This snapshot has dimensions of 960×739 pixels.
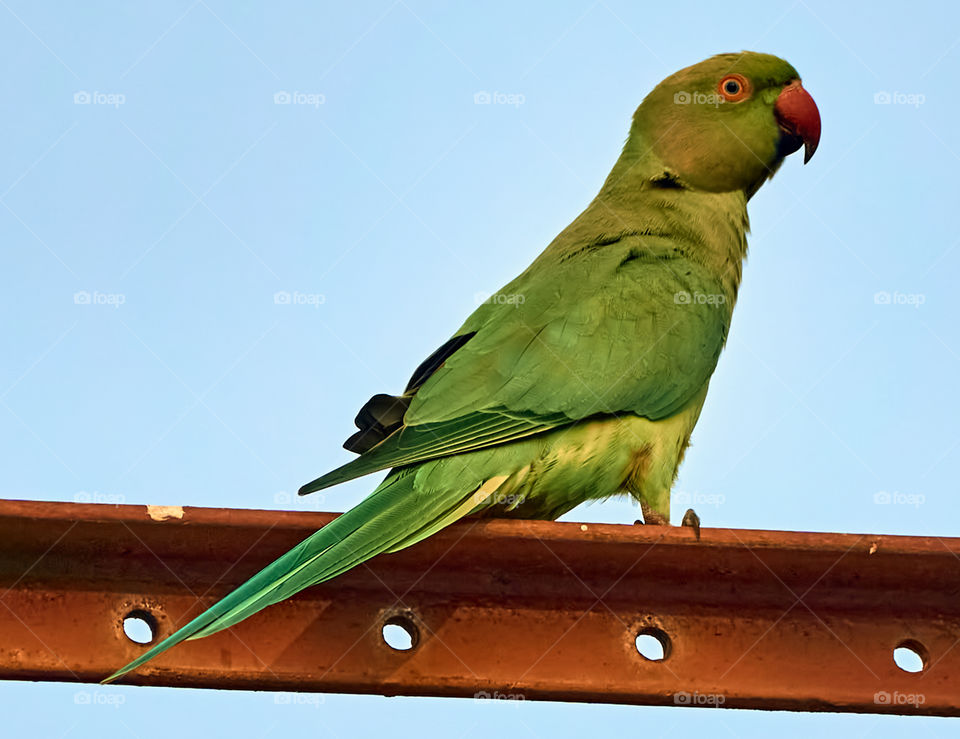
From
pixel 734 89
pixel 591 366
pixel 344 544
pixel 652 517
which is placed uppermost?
pixel 734 89

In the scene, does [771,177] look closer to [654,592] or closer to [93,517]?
[654,592]

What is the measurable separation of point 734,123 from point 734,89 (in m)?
0.18

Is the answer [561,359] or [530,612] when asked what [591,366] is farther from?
[530,612]

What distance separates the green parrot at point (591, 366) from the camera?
329 centimetres

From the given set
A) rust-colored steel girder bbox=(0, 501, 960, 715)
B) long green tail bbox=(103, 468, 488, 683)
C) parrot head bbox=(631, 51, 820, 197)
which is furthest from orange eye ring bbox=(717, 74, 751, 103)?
rust-colored steel girder bbox=(0, 501, 960, 715)

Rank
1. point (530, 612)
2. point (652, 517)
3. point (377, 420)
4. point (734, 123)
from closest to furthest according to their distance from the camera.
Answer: point (530, 612) → point (377, 420) → point (652, 517) → point (734, 123)

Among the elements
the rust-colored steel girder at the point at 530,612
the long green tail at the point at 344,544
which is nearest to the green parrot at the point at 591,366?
the long green tail at the point at 344,544

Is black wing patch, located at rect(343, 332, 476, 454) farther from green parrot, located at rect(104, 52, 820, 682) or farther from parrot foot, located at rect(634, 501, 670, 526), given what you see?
parrot foot, located at rect(634, 501, 670, 526)

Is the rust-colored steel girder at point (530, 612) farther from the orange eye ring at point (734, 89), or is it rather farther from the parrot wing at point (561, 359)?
the orange eye ring at point (734, 89)

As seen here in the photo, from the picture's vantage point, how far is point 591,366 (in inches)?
161

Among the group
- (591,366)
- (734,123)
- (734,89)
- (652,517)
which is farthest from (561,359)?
(734,89)

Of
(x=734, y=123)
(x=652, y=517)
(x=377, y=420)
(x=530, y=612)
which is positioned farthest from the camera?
(x=734, y=123)

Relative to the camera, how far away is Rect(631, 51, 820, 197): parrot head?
5.38 m

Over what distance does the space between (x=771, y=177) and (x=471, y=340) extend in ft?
7.39
